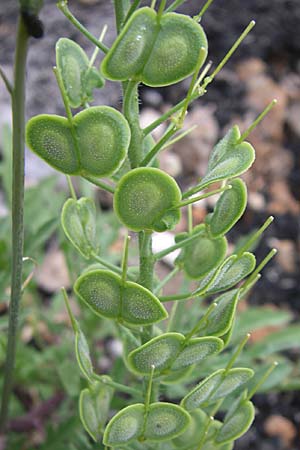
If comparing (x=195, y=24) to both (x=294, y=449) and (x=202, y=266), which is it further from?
(x=294, y=449)

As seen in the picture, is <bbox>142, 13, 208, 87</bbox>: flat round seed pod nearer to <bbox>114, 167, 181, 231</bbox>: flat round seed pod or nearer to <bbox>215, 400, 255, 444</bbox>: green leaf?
<bbox>114, 167, 181, 231</bbox>: flat round seed pod

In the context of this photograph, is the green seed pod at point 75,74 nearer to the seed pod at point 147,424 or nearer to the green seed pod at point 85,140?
the green seed pod at point 85,140

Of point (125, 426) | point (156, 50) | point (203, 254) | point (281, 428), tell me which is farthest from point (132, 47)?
point (281, 428)

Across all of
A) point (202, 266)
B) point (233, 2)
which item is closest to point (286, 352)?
point (202, 266)

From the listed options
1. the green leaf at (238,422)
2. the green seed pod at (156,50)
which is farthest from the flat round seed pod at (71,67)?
the green leaf at (238,422)

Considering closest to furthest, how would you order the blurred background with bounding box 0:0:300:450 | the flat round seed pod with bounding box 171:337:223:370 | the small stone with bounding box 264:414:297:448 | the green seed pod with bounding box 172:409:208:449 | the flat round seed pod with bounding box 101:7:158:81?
the flat round seed pod with bounding box 101:7:158:81, the flat round seed pod with bounding box 171:337:223:370, the green seed pod with bounding box 172:409:208:449, the blurred background with bounding box 0:0:300:450, the small stone with bounding box 264:414:297:448

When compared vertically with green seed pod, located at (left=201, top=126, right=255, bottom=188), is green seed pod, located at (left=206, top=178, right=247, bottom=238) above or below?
below

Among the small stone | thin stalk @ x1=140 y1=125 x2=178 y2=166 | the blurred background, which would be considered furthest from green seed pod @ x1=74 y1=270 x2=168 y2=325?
the small stone

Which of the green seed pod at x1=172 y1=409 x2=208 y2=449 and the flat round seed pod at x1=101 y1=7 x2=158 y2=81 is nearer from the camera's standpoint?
the flat round seed pod at x1=101 y1=7 x2=158 y2=81
